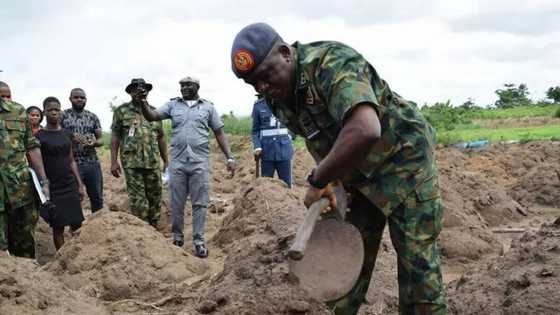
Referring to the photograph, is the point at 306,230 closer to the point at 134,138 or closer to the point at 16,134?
the point at 16,134

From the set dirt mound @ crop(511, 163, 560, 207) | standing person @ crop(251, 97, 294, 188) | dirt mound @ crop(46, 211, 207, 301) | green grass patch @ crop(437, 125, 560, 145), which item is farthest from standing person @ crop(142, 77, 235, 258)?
green grass patch @ crop(437, 125, 560, 145)

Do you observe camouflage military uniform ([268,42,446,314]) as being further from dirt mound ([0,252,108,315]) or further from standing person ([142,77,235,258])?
standing person ([142,77,235,258])

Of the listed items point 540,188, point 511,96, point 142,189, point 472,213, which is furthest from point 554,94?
point 142,189

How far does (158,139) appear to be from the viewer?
7852 mm

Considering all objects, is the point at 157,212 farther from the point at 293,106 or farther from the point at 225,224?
the point at 293,106

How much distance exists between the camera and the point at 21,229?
18.1 ft

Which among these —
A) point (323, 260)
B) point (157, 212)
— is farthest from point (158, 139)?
point (323, 260)

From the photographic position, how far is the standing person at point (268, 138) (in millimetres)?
7508

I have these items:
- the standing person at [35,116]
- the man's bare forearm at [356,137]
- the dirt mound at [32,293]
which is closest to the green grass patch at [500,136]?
the standing person at [35,116]

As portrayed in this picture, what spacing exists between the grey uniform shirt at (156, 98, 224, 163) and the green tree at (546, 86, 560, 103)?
30057mm

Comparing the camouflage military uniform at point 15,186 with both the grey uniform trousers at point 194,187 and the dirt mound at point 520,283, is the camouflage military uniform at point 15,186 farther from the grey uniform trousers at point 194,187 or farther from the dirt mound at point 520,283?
the dirt mound at point 520,283

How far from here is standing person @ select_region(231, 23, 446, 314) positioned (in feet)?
8.30

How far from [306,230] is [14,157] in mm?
3436

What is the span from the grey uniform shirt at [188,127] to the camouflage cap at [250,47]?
411 cm
